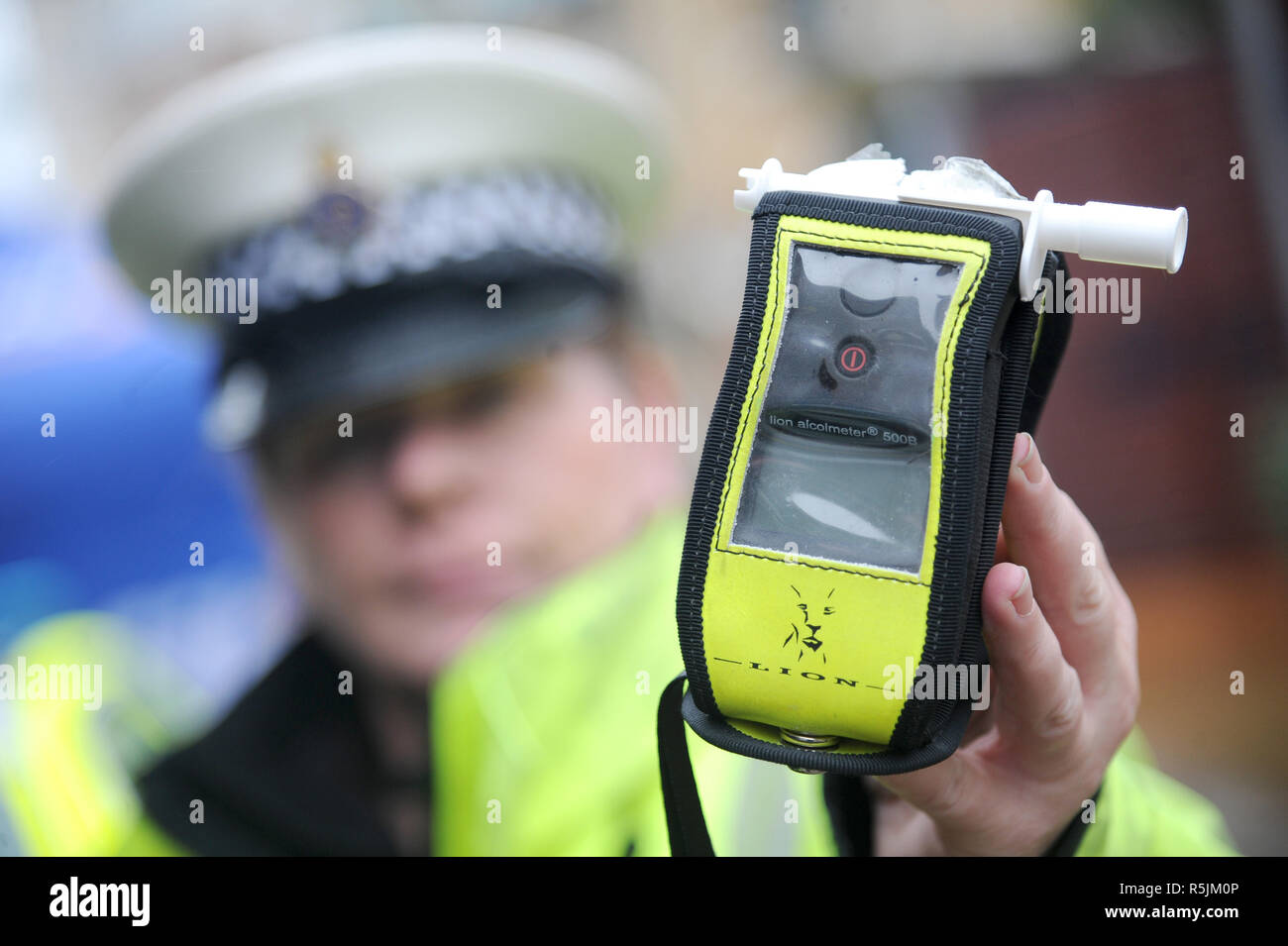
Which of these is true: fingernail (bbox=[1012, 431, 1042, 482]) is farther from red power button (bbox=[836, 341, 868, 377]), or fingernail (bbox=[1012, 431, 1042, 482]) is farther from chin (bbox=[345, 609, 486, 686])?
chin (bbox=[345, 609, 486, 686])

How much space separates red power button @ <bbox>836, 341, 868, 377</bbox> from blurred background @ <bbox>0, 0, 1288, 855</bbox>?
1488mm

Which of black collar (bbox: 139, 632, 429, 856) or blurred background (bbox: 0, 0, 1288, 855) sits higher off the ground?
blurred background (bbox: 0, 0, 1288, 855)

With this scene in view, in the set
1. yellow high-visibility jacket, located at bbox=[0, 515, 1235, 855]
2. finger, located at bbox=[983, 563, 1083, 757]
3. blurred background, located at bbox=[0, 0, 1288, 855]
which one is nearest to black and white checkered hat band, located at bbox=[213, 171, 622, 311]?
yellow high-visibility jacket, located at bbox=[0, 515, 1235, 855]

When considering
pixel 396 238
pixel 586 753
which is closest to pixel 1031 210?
pixel 586 753

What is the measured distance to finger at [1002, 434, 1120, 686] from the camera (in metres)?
0.51

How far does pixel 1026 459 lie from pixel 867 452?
78 mm

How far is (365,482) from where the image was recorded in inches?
47.9

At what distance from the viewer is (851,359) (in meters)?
0.50

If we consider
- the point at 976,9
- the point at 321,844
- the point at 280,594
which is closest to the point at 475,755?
the point at 321,844

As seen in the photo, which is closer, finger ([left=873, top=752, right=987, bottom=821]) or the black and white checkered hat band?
finger ([left=873, top=752, right=987, bottom=821])

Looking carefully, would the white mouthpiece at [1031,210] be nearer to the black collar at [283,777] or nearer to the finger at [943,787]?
the finger at [943,787]

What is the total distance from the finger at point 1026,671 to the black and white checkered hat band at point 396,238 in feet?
2.71

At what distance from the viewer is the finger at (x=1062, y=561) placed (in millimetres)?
514

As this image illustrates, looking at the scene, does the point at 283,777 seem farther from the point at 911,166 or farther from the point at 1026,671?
the point at 911,166
